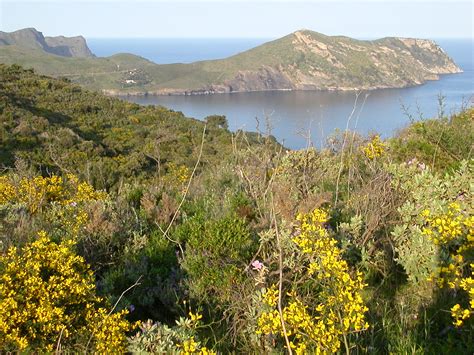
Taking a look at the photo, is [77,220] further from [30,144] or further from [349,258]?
Result: [30,144]

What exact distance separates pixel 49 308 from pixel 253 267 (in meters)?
1.41

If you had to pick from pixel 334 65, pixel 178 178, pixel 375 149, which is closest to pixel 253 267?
pixel 375 149

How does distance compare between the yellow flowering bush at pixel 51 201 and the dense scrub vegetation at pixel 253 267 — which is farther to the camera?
the yellow flowering bush at pixel 51 201

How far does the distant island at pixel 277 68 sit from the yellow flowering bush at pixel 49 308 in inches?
3826

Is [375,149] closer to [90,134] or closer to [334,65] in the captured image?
[90,134]

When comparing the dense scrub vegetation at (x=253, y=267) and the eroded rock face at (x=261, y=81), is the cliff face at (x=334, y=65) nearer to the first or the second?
the eroded rock face at (x=261, y=81)

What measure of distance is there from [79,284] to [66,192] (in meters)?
3.80

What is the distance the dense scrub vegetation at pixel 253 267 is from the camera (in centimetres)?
244

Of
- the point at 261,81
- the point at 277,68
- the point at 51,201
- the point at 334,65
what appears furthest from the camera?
the point at 334,65

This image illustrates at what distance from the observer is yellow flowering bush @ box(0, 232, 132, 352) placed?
2402 millimetres

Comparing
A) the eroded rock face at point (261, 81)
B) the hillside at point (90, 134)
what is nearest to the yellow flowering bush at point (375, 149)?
the hillside at point (90, 134)

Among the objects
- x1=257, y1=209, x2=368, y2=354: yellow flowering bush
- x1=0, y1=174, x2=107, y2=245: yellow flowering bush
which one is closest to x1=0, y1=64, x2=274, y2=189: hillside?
x1=0, y1=174, x2=107, y2=245: yellow flowering bush

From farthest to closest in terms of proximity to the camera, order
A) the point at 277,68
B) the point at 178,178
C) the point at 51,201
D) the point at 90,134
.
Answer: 1. the point at 277,68
2. the point at 90,134
3. the point at 178,178
4. the point at 51,201

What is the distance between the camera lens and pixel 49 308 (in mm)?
2492
